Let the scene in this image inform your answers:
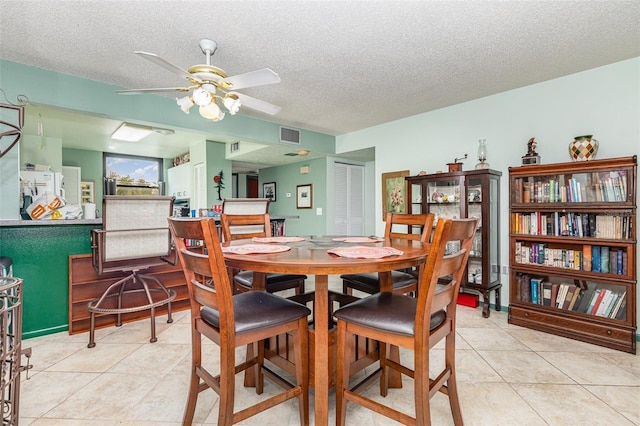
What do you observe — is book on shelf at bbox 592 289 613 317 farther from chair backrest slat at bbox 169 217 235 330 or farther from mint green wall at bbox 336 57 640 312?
chair backrest slat at bbox 169 217 235 330

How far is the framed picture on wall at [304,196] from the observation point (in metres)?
5.89

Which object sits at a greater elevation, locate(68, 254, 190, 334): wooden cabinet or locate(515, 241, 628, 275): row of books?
locate(515, 241, 628, 275): row of books

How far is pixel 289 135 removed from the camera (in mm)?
4625

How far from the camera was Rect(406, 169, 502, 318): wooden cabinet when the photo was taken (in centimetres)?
312

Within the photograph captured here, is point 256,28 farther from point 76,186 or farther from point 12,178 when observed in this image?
point 76,186

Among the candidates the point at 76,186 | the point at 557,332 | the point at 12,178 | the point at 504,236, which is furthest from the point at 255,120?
the point at 76,186

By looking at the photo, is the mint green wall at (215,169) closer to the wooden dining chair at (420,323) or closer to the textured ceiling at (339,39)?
the textured ceiling at (339,39)

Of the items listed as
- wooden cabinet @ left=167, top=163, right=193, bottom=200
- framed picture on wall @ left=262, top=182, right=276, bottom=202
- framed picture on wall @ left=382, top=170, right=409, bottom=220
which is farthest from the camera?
framed picture on wall @ left=262, top=182, right=276, bottom=202

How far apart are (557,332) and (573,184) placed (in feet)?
4.16

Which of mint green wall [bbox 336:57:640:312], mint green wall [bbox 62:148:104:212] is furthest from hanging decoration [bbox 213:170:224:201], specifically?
mint green wall [bbox 336:57:640:312]

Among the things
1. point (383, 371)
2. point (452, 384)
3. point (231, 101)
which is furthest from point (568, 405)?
point (231, 101)

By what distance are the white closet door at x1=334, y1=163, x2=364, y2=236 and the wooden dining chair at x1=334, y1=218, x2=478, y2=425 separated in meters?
4.17

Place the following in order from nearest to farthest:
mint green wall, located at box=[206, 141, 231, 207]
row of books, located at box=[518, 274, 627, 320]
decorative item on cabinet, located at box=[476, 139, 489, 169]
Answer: row of books, located at box=[518, 274, 627, 320] → decorative item on cabinet, located at box=[476, 139, 489, 169] → mint green wall, located at box=[206, 141, 231, 207]

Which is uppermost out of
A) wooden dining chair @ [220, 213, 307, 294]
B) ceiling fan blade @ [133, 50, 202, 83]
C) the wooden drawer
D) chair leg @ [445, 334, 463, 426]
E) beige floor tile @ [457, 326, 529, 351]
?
ceiling fan blade @ [133, 50, 202, 83]
